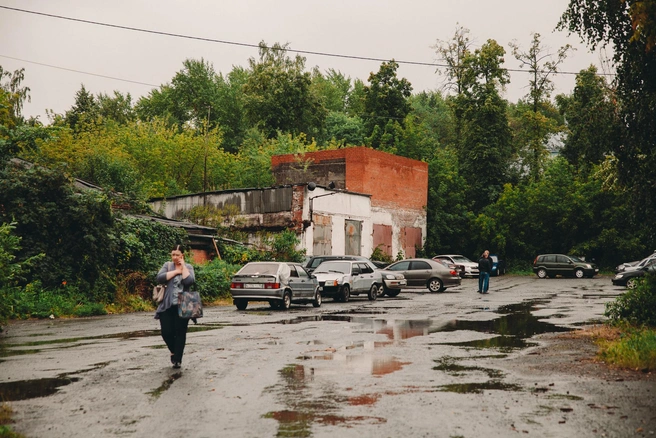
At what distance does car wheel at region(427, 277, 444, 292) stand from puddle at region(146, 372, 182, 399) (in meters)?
28.5

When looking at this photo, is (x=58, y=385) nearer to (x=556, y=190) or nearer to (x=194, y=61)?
(x=556, y=190)

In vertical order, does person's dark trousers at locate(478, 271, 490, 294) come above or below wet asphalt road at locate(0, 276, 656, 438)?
above

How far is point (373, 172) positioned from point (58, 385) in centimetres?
4167

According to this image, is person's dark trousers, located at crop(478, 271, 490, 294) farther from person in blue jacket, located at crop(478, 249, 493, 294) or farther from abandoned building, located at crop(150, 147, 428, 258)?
abandoned building, located at crop(150, 147, 428, 258)

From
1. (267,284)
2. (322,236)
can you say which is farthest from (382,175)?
(267,284)

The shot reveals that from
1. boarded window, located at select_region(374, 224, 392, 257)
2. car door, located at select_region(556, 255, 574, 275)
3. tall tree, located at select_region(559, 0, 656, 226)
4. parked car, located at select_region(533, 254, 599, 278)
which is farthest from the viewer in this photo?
car door, located at select_region(556, 255, 574, 275)

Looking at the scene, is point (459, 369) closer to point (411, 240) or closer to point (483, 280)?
point (483, 280)

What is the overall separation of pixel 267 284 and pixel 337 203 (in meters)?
20.8

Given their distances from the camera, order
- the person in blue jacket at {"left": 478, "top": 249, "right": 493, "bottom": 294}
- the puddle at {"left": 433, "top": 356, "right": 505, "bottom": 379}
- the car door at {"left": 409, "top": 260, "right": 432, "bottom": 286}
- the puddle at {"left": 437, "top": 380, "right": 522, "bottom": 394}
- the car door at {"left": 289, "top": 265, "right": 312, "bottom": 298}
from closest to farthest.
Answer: the puddle at {"left": 437, "top": 380, "right": 522, "bottom": 394}, the puddle at {"left": 433, "top": 356, "right": 505, "bottom": 379}, the car door at {"left": 289, "top": 265, "right": 312, "bottom": 298}, the person in blue jacket at {"left": 478, "top": 249, "right": 493, "bottom": 294}, the car door at {"left": 409, "top": 260, "right": 432, "bottom": 286}

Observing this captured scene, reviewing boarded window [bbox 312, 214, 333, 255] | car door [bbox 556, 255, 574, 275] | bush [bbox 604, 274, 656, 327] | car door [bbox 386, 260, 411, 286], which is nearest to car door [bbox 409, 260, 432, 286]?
car door [bbox 386, 260, 411, 286]

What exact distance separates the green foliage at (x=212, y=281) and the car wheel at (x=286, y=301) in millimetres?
4041

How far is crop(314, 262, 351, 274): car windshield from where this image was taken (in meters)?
31.5

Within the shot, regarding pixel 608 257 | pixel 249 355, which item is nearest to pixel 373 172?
pixel 608 257

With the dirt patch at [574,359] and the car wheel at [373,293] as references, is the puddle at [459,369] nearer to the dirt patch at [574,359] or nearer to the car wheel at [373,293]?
the dirt patch at [574,359]
